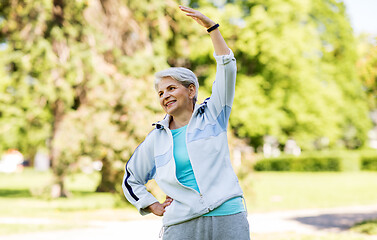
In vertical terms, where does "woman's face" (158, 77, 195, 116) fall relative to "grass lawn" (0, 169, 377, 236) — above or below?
above

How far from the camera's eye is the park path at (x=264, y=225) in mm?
8945

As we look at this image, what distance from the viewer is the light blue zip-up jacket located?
265cm

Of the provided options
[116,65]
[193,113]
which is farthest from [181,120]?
[116,65]

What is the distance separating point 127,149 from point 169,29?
6.52m

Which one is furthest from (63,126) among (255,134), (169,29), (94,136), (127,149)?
(255,134)

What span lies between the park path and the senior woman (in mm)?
5837

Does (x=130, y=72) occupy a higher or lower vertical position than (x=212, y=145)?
higher

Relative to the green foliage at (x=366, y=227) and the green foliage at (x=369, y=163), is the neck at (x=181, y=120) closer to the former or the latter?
the green foliage at (x=366, y=227)

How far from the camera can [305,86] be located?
1055 inches

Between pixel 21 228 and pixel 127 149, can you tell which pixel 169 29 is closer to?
pixel 127 149

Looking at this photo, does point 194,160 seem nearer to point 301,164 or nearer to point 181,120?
point 181,120

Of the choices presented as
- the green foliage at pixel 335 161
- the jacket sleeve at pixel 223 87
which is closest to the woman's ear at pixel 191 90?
the jacket sleeve at pixel 223 87

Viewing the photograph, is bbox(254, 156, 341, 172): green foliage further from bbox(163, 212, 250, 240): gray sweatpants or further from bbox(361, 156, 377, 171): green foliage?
bbox(163, 212, 250, 240): gray sweatpants

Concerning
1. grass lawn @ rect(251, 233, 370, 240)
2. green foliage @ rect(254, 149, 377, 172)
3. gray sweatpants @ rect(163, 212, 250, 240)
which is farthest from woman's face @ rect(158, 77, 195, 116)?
green foliage @ rect(254, 149, 377, 172)
